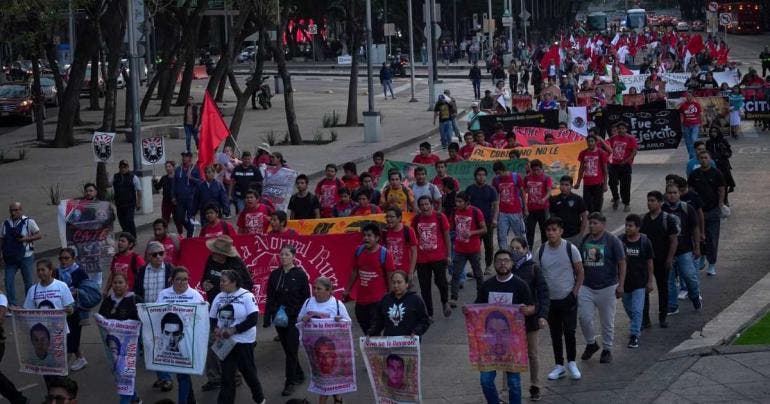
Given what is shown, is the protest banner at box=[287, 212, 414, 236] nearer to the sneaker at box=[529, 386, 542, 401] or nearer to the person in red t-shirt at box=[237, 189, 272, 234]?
the person in red t-shirt at box=[237, 189, 272, 234]

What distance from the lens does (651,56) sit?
6016cm

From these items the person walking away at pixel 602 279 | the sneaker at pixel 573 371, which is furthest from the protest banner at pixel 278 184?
the sneaker at pixel 573 371

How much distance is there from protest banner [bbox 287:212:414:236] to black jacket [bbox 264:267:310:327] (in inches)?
148

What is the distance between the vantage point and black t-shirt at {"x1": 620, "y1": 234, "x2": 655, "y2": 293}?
13125mm

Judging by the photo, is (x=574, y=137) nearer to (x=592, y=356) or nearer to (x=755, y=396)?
(x=592, y=356)

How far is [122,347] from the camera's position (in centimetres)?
1153

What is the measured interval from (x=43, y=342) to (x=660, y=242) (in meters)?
6.11

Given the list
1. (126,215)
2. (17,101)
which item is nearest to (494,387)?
(126,215)

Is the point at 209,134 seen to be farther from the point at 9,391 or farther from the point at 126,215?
→ the point at 9,391

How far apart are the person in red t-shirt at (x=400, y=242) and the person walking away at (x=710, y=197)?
4411mm

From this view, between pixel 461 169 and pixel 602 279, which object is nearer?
pixel 602 279

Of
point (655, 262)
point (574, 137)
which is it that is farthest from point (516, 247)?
point (574, 137)

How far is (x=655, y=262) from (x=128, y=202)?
9.12 metres

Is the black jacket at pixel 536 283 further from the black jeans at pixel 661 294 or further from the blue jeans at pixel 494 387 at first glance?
the black jeans at pixel 661 294
